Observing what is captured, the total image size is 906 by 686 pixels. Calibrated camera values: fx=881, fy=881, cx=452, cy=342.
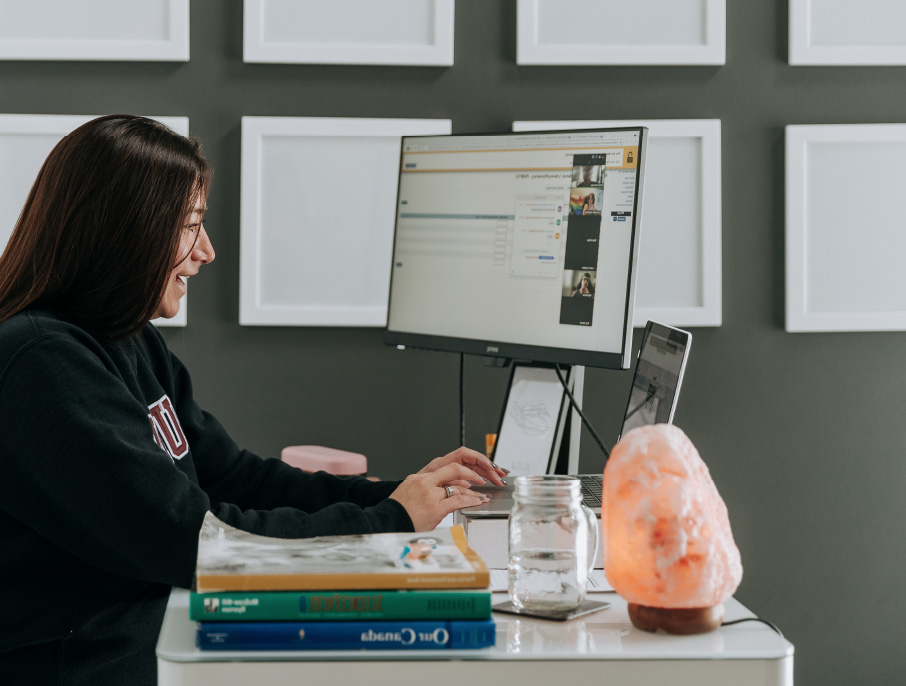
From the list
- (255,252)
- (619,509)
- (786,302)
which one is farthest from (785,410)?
(619,509)

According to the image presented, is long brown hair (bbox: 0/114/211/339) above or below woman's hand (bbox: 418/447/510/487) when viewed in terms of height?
above

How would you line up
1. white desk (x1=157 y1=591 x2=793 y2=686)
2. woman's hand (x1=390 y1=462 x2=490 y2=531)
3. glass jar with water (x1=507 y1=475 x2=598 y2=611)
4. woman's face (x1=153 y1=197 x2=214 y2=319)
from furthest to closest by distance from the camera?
woman's face (x1=153 y1=197 x2=214 y2=319) < woman's hand (x1=390 y1=462 x2=490 y2=531) < glass jar with water (x1=507 y1=475 x2=598 y2=611) < white desk (x1=157 y1=591 x2=793 y2=686)

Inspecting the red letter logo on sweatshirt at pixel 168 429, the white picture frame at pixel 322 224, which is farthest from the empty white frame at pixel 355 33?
the red letter logo on sweatshirt at pixel 168 429

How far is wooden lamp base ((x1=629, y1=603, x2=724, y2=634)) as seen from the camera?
759mm

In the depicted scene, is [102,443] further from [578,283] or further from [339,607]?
[578,283]

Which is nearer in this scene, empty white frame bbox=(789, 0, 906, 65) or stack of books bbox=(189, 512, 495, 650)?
stack of books bbox=(189, 512, 495, 650)

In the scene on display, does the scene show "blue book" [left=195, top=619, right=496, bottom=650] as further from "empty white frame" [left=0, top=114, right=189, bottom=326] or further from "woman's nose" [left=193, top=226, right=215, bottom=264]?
"empty white frame" [left=0, top=114, right=189, bottom=326]

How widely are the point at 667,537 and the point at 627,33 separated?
151 centimetres

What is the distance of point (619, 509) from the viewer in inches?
30.1

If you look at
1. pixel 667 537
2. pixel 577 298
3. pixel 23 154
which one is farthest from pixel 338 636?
pixel 23 154

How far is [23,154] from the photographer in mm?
1938

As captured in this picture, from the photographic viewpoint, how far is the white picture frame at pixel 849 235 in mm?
1984

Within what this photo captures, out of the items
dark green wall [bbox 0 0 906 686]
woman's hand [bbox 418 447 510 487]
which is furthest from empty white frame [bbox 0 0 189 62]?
woman's hand [bbox 418 447 510 487]

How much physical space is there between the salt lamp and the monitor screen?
56cm
